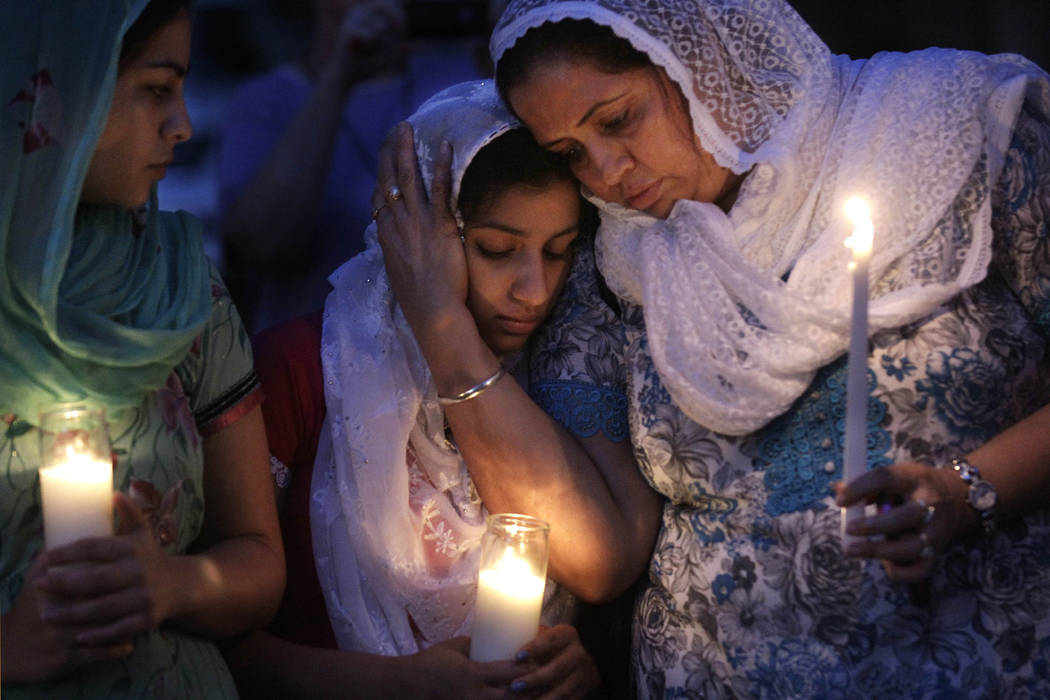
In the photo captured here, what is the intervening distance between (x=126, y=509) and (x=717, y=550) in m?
1.04

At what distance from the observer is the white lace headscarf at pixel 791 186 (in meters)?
1.97

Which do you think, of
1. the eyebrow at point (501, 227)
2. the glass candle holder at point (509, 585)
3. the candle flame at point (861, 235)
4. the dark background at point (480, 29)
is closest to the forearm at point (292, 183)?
the dark background at point (480, 29)

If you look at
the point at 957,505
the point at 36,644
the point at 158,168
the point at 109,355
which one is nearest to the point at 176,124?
the point at 158,168

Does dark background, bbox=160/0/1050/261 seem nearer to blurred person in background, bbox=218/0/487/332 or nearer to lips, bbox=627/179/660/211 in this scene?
blurred person in background, bbox=218/0/487/332

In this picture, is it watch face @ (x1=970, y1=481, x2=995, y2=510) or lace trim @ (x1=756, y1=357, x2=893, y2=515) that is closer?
watch face @ (x1=970, y1=481, x2=995, y2=510)

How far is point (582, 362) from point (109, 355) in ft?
3.25

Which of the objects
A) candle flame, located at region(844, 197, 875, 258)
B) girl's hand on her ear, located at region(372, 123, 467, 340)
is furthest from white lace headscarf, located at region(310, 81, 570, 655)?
candle flame, located at region(844, 197, 875, 258)

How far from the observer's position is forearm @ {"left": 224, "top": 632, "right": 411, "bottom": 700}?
214 cm

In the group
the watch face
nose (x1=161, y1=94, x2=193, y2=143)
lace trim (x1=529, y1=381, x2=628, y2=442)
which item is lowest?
the watch face

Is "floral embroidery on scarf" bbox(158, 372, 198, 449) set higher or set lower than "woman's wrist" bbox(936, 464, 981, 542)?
higher

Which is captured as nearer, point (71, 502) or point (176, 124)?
point (71, 502)

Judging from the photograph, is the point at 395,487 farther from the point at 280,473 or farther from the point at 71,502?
the point at 71,502

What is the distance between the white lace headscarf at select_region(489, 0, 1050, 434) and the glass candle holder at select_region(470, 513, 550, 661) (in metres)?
0.40

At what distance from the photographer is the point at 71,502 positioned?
156 centimetres
